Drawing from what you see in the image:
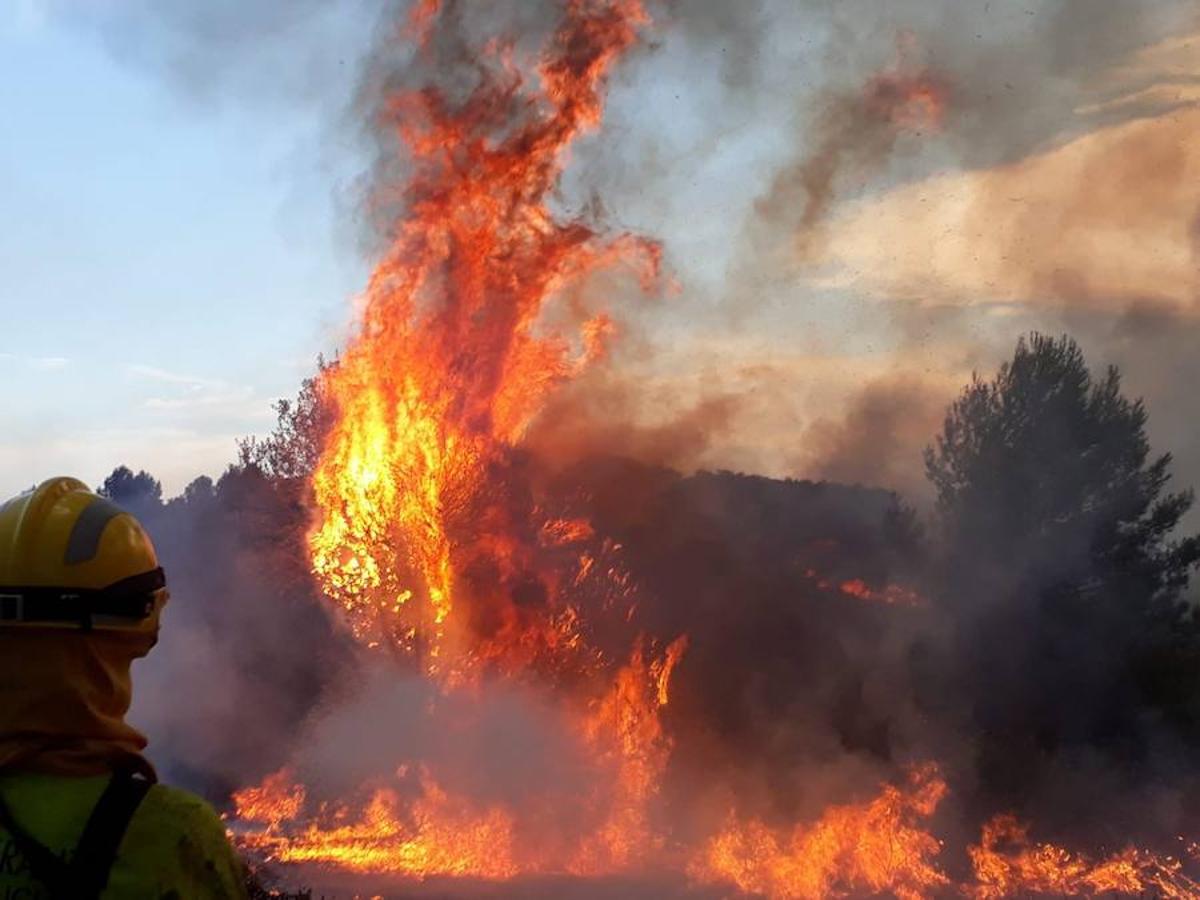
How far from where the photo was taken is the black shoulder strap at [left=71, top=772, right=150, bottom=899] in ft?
7.04

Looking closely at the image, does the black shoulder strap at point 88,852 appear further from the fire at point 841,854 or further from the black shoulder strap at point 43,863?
the fire at point 841,854

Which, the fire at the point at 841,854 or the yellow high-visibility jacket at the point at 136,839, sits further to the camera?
the fire at the point at 841,854

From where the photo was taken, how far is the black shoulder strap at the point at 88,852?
215 centimetres

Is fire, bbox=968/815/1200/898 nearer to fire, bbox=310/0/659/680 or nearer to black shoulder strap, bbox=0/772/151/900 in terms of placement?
fire, bbox=310/0/659/680

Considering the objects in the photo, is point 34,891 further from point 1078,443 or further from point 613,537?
point 1078,443

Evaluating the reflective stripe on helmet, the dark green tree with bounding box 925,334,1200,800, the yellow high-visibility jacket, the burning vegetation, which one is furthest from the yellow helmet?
the dark green tree with bounding box 925,334,1200,800

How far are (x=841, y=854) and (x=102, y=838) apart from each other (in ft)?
60.6

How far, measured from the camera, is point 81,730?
7.52 feet

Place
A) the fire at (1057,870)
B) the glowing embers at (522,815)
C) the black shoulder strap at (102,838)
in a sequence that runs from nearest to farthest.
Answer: the black shoulder strap at (102,838)
the glowing embers at (522,815)
the fire at (1057,870)

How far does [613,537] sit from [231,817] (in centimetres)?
962

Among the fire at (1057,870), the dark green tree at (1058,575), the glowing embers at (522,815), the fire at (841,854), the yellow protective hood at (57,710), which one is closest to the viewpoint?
the yellow protective hood at (57,710)

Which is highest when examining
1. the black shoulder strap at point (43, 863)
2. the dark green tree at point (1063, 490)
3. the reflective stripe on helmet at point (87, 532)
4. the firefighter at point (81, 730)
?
the dark green tree at point (1063, 490)

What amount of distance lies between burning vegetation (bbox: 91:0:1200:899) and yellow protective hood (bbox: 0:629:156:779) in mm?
16059

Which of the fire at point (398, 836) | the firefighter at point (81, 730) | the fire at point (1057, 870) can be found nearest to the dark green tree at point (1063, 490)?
the fire at point (1057, 870)
